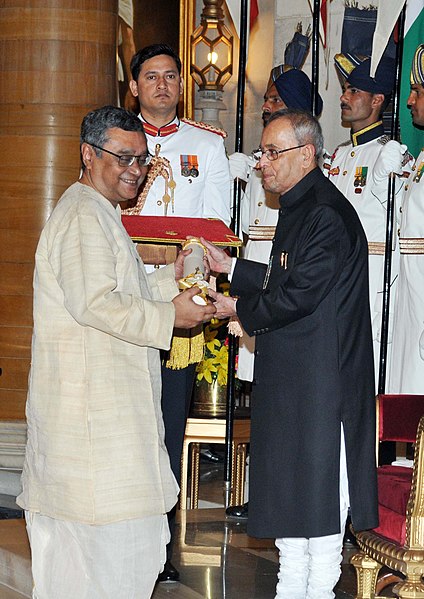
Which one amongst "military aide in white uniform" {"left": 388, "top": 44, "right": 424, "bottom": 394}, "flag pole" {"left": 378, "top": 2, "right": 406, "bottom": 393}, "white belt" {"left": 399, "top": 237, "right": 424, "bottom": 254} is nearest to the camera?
"flag pole" {"left": 378, "top": 2, "right": 406, "bottom": 393}

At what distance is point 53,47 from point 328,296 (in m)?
3.13

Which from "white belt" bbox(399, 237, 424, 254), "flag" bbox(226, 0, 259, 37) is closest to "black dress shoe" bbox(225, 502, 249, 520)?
"white belt" bbox(399, 237, 424, 254)

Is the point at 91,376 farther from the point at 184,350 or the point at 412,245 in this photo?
the point at 412,245

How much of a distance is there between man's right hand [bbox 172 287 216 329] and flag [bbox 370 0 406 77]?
2.13m

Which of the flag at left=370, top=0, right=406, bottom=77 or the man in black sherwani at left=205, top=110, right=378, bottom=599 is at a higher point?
the flag at left=370, top=0, right=406, bottom=77

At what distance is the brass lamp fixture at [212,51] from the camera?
7070 mm

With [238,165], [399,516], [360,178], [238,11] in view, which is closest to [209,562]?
[399,516]

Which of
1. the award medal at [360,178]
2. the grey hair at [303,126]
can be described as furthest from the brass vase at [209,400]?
the grey hair at [303,126]

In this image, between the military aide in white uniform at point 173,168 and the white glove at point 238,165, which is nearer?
the military aide in white uniform at point 173,168

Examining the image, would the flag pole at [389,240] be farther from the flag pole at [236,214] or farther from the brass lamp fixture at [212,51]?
the brass lamp fixture at [212,51]

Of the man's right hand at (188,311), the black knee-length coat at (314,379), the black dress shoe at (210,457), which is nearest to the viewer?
the man's right hand at (188,311)

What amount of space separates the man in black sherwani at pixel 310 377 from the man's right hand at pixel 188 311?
0.35 metres

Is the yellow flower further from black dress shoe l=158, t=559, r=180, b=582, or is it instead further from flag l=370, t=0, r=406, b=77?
black dress shoe l=158, t=559, r=180, b=582

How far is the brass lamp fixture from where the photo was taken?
7.07m
